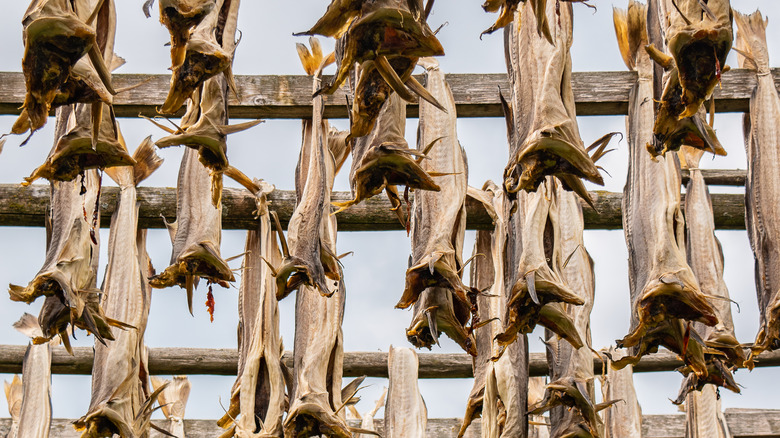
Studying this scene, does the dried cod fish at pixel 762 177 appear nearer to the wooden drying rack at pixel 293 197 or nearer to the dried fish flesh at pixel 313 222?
the wooden drying rack at pixel 293 197

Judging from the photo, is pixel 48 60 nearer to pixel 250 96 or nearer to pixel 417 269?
pixel 417 269

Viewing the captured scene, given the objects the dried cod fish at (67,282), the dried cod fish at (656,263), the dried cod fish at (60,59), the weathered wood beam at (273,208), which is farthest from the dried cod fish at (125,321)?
the dried cod fish at (656,263)

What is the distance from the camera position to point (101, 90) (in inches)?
89.1

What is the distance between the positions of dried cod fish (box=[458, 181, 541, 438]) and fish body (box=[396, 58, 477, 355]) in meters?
0.11

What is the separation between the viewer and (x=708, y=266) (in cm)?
343

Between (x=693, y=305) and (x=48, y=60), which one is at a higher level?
(x=48, y=60)

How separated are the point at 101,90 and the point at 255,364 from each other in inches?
57.8

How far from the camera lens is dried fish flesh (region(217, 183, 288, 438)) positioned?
3.35 meters

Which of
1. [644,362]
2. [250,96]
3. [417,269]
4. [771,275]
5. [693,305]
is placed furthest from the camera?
[644,362]

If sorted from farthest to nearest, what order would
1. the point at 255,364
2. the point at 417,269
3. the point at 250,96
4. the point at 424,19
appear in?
the point at 250,96 → the point at 255,364 → the point at 417,269 → the point at 424,19

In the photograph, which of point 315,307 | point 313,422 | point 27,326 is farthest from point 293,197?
point 27,326

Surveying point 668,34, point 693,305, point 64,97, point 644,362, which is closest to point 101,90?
point 64,97

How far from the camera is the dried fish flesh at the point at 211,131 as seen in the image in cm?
262

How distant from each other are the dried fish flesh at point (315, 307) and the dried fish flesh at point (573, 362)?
71cm
